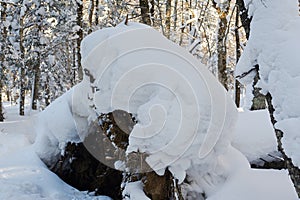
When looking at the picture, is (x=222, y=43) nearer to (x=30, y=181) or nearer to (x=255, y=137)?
(x=255, y=137)

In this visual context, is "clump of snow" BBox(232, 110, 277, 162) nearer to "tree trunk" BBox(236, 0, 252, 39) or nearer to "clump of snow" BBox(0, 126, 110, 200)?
"tree trunk" BBox(236, 0, 252, 39)

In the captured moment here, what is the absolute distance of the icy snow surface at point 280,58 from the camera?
8.76 ft

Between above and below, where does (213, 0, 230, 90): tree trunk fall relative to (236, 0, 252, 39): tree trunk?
below

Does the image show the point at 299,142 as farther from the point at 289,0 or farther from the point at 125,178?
the point at 125,178

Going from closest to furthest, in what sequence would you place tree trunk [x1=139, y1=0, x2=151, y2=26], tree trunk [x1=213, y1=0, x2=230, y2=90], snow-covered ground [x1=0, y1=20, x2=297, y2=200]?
1. snow-covered ground [x1=0, y1=20, x2=297, y2=200]
2. tree trunk [x1=139, y1=0, x2=151, y2=26]
3. tree trunk [x1=213, y1=0, x2=230, y2=90]


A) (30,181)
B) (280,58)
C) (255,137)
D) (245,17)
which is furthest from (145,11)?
(280,58)

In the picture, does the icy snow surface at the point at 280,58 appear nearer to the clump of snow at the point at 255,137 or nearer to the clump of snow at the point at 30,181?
the clump of snow at the point at 255,137

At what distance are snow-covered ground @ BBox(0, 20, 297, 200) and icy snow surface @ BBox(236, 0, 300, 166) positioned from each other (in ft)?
3.58

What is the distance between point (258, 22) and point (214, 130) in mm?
1561

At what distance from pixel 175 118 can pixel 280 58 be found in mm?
1565

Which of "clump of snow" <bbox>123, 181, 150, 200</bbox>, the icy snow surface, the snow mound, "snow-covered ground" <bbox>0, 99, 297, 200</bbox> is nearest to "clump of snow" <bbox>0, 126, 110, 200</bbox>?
"snow-covered ground" <bbox>0, 99, 297, 200</bbox>

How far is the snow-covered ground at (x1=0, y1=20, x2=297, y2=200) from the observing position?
4.02 metres

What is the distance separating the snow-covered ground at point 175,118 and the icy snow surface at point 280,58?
1.09 meters

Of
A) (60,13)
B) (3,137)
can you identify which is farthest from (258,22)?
(60,13)
